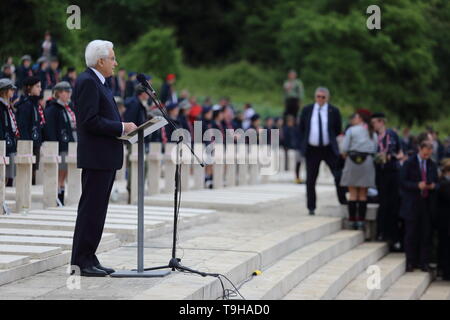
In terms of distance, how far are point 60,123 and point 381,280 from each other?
5.26 metres

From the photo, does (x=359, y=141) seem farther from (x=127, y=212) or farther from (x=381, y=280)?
(x=127, y=212)

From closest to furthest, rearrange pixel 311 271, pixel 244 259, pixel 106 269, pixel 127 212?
pixel 106 269, pixel 244 259, pixel 311 271, pixel 127 212

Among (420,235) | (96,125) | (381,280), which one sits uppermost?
(96,125)

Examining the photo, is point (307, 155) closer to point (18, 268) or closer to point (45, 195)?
point (45, 195)

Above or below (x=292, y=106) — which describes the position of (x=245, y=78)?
above

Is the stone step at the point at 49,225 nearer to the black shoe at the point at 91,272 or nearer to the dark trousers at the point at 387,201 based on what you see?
the black shoe at the point at 91,272

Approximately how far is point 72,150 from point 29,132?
0.77m

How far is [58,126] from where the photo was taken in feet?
48.0

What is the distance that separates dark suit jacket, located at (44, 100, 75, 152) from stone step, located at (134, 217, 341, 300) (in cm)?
344

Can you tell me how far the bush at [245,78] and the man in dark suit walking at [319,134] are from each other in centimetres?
3455

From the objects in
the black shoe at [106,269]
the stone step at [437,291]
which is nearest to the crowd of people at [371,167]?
the stone step at [437,291]

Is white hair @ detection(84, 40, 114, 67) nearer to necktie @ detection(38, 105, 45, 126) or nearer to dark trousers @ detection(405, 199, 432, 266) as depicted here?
necktie @ detection(38, 105, 45, 126)

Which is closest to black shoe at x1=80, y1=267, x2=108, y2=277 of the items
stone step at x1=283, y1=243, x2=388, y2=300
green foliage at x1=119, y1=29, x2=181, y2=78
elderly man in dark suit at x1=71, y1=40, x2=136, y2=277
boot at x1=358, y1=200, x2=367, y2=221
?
elderly man in dark suit at x1=71, y1=40, x2=136, y2=277

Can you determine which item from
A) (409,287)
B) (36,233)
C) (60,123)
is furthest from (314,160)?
(36,233)
